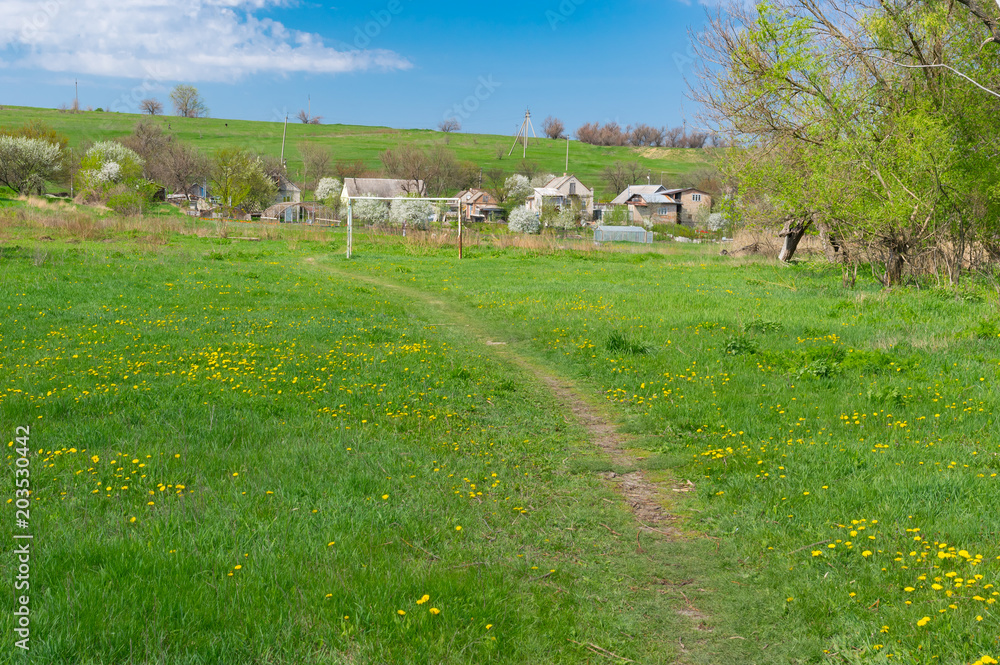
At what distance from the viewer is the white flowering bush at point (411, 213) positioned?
81000 millimetres

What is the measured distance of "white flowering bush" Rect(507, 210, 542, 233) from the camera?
84.0m

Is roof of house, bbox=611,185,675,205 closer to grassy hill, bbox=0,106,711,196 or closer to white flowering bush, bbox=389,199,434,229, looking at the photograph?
grassy hill, bbox=0,106,711,196

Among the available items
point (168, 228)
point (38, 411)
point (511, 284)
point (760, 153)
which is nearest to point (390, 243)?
point (168, 228)

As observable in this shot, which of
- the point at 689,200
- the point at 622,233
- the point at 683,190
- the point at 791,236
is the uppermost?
the point at 683,190

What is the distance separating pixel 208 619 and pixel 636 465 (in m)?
4.41

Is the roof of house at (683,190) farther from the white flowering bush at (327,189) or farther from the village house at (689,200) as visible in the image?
the white flowering bush at (327,189)

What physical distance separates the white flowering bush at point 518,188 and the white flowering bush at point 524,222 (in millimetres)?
28318

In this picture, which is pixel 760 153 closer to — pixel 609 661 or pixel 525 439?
pixel 525 439

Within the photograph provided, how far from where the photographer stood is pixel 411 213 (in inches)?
3214

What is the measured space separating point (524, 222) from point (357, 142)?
8108 centimetres

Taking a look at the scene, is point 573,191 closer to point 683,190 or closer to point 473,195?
point 473,195

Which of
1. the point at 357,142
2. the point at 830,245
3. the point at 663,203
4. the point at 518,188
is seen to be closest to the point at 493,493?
the point at 830,245

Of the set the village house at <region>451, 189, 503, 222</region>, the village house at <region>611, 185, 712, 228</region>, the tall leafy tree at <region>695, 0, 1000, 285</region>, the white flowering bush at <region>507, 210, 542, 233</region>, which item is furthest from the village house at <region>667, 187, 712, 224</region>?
the tall leafy tree at <region>695, 0, 1000, 285</region>

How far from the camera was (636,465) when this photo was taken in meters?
6.91
